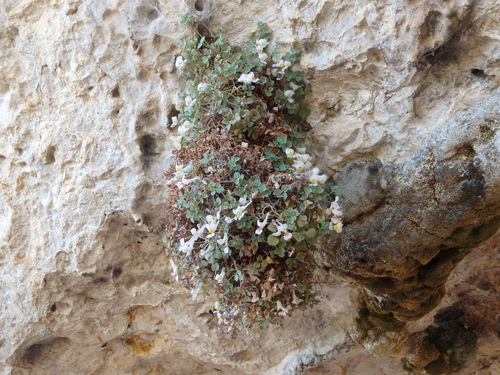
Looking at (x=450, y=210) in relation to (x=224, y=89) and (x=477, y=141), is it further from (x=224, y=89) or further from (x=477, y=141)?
(x=224, y=89)

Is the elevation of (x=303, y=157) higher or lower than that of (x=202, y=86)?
lower

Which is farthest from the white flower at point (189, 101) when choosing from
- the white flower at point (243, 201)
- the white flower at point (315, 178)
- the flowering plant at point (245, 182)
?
the white flower at point (315, 178)

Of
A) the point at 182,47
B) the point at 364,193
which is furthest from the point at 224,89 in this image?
the point at 364,193

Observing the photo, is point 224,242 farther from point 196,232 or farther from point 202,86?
point 202,86

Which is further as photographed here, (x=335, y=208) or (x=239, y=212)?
(x=335, y=208)

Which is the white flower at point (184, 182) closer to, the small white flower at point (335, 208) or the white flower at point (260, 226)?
the white flower at point (260, 226)

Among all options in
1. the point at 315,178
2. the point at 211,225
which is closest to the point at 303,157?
the point at 315,178
